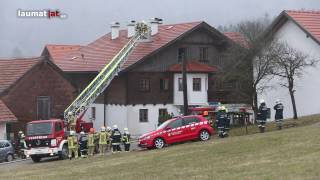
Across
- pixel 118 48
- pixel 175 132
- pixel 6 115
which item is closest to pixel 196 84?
pixel 118 48

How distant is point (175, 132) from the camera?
32750 millimetres

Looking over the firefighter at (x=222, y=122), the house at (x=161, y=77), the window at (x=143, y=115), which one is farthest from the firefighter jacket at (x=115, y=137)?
the window at (x=143, y=115)

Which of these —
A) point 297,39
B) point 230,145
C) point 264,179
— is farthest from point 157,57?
point 264,179

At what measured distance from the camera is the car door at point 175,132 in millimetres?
32656

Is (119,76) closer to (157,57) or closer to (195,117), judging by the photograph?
(157,57)

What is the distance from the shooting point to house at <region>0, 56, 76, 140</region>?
50.1 meters

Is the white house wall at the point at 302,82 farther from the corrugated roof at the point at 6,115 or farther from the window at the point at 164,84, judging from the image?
the corrugated roof at the point at 6,115

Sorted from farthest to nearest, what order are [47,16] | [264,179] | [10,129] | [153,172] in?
[10,129] → [47,16] → [153,172] → [264,179]

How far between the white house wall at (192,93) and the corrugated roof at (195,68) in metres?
0.60

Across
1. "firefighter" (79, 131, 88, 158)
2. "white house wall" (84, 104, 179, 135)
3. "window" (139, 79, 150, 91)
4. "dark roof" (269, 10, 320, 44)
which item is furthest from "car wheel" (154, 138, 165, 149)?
"window" (139, 79, 150, 91)

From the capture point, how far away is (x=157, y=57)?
185ft

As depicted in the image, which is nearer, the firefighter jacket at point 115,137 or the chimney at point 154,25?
the firefighter jacket at point 115,137

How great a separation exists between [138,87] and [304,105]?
58.2ft

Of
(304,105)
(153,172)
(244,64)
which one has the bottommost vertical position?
(153,172)
